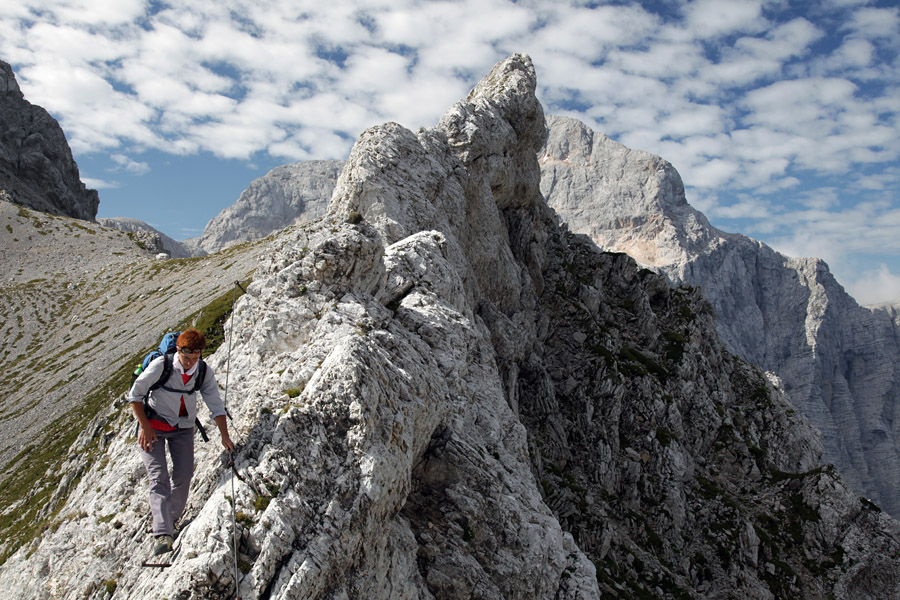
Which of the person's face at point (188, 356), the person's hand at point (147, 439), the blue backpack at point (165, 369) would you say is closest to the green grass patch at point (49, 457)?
the person's hand at point (147, 439)

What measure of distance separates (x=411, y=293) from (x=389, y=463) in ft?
30.5

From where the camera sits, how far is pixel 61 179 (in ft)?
438

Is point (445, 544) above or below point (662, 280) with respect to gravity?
below

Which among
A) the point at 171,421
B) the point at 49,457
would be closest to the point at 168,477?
the point at 171,421

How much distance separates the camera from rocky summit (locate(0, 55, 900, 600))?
12.3 metres

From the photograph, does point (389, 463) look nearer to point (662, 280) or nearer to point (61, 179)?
point (662, 280)

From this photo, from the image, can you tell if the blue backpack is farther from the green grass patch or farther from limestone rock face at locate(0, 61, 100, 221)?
limestone rock face at locate(0, 61, 100, 221)

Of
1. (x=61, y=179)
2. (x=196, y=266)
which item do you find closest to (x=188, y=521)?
(x=196, y=266)

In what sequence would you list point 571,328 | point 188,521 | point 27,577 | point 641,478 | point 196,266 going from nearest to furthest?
point 188,521
point 27,577
point 641,478
point 571,328
point 196,266

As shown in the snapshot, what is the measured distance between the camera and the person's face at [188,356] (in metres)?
11.3

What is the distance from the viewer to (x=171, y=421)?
11734 mm

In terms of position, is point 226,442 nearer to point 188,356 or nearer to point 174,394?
point 174,394

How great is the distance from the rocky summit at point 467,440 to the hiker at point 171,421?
0.49 meters

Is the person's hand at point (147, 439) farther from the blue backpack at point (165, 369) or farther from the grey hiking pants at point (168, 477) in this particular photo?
the blue backpack at point (165, 369)
